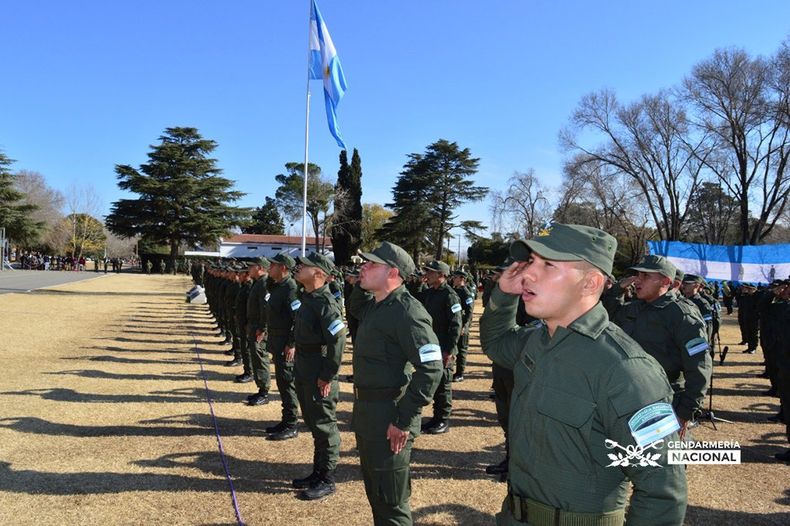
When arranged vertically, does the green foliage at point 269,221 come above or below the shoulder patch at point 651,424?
above

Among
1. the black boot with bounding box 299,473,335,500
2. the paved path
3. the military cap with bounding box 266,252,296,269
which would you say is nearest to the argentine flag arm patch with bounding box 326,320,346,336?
the black boot with bounding box 299,473,335,500

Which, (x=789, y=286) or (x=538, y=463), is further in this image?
(x=789, y=286)

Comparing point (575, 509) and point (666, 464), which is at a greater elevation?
point (666, 464)

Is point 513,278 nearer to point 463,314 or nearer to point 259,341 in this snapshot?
point 259,341

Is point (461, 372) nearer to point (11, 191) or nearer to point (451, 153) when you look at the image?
point (451, 153)

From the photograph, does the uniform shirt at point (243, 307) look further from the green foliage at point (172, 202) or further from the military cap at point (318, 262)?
the green foliage at point (172, 202)

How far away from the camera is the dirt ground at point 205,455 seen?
4727 millimetres

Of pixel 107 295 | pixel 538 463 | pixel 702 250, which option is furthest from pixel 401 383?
pixel 107 295

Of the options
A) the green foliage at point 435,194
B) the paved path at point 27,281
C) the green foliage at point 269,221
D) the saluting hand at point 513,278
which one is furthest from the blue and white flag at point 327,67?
the green foliage at point 269,221

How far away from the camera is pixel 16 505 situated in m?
4.64

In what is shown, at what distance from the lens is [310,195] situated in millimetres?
58062

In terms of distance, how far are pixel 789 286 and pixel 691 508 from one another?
18.1ft

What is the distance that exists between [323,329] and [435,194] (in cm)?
4848

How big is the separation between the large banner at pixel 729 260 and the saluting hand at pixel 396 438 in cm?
1751
